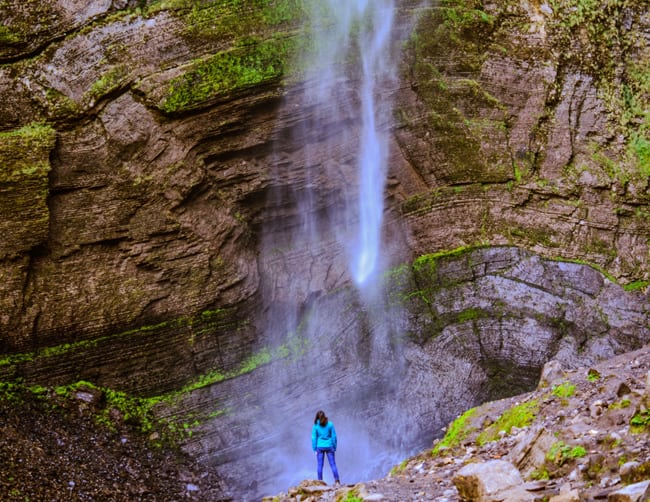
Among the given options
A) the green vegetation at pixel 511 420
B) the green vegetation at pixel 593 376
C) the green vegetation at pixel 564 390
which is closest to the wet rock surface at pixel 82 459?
the green vegetation at pixel 511 420

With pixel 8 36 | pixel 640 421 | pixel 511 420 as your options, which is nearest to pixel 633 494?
pixel 640 421

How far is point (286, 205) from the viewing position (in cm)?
1420

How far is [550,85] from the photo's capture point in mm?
15445

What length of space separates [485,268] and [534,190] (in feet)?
5.69

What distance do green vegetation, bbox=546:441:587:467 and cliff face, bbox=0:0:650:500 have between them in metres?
6.16

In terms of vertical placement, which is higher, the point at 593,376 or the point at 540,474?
the point at 593,376

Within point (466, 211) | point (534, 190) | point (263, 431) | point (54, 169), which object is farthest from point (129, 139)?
point (534, 190)

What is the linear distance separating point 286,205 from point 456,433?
16.1 ft

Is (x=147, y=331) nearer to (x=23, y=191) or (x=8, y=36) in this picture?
(x=23, y=191)

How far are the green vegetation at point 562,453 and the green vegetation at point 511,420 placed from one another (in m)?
2.39

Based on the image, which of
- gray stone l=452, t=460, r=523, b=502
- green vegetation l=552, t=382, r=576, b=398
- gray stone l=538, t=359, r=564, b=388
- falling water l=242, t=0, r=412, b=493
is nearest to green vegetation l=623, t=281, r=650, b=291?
Answer: gray stone l=538, t=359, r=564, b=388

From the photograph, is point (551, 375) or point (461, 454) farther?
point (551, 375)

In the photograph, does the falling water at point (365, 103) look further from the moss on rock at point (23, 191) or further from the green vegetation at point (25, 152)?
the moss on rock at point (23, 191)

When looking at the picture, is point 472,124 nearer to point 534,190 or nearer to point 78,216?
point 534,190
